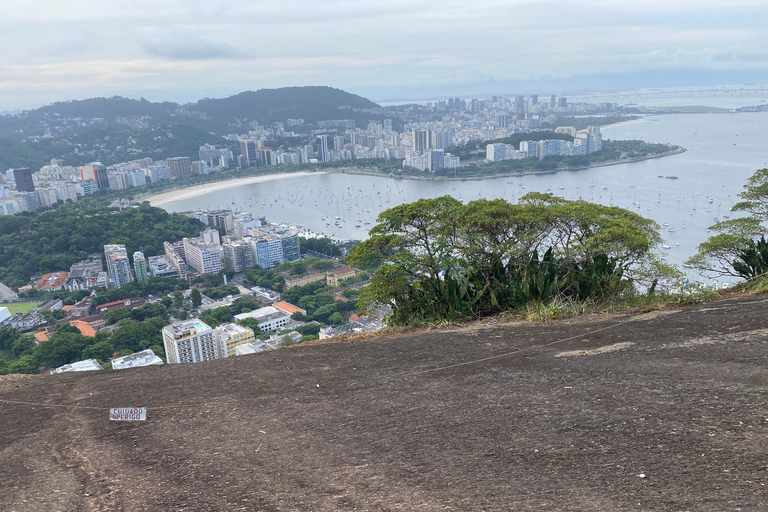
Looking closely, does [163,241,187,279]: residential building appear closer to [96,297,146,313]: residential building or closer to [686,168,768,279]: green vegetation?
[96,297,146,313]: residential building

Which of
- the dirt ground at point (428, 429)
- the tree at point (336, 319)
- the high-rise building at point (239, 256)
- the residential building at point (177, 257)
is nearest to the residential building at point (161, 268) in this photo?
the residential building at point (177, 257)

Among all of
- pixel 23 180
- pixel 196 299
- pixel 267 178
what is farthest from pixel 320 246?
pixel 23 180

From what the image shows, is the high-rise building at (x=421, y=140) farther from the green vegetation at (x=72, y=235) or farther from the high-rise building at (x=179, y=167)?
the green vegetation at (x=72, y=235)

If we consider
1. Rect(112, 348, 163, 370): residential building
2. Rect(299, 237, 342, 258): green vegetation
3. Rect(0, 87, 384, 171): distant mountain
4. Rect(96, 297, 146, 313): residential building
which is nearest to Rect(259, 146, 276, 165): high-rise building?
Rect(0, 87, 384, 171): distant mountain

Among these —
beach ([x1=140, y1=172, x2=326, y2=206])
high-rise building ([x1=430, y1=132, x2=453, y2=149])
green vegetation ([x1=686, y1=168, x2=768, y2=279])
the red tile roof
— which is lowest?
the red tile roof

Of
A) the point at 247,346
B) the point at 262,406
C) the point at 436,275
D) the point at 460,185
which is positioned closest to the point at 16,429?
the point at 262,406

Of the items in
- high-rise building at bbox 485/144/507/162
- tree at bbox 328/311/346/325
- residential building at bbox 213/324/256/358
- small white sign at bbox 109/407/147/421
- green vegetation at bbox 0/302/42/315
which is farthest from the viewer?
high-rise building at bbox 485/144/507/162

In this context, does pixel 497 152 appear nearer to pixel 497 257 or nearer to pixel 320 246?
pixel 320 246
